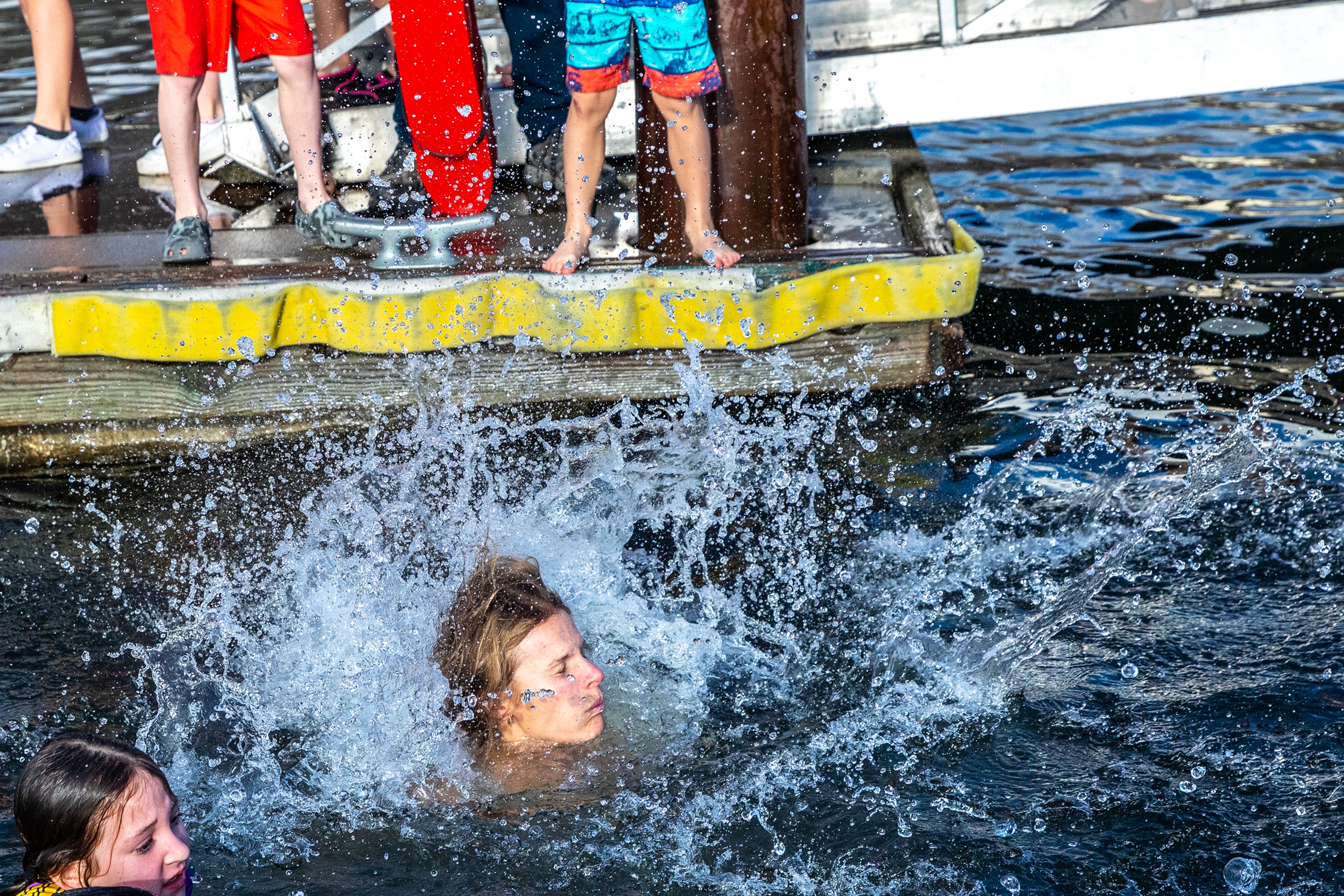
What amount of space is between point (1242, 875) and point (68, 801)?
8.24 ft

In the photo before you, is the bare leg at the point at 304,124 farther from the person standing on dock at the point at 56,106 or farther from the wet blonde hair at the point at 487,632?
the wet blonde hair at the point at 487,632

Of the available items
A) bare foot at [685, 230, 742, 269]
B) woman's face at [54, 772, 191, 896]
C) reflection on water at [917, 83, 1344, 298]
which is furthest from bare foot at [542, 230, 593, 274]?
woman's face at [54, 772, 191, 896]

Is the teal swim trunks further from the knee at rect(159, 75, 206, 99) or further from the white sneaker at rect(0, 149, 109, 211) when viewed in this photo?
the white sneaker at rect(0, 149, 109, 211)

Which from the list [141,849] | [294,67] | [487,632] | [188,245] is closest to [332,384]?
[188,245]

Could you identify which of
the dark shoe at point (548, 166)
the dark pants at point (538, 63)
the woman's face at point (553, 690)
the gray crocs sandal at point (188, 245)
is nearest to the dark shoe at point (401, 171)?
the dark pants at point (538, 63)

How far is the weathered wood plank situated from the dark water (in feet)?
0.40

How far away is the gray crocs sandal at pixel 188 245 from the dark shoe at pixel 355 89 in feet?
4.35

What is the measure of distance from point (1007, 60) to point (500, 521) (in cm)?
308

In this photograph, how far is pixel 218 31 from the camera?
5.31m

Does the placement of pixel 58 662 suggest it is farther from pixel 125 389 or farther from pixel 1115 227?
pixel 1115 227

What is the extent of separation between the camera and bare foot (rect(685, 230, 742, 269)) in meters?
A: 5.18

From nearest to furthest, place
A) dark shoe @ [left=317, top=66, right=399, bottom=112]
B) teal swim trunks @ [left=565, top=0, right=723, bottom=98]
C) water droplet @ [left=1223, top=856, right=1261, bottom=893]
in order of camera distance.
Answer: water droplet @ [left=1223, top=856, right=1261, bottom=893], teal swim trunks @ [left=565, top=0, right=723, bottom=98], dark shoe @ [left=317, top=66, right=399, bottom=112]

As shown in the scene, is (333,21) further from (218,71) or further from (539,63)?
(218,71)

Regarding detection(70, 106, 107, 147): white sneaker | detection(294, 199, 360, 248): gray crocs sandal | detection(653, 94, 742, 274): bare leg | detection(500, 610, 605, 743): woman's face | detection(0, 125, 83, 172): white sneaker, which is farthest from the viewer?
detection(70, 106, 107, 147): white sneaker
